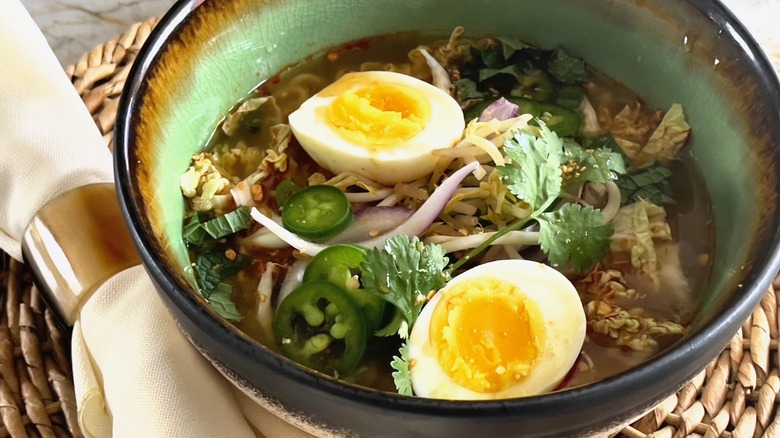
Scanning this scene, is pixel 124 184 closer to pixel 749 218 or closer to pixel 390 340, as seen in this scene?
pixel 390 340

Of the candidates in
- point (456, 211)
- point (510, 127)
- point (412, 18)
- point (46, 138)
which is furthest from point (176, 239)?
point (412, 18)

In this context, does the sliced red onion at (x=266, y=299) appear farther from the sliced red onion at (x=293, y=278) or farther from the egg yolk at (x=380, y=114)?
the egg yolk at (x=380, y=114)

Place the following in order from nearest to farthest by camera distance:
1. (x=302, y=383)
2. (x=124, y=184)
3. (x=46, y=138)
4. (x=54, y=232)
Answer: (x=302, y=383), (x=124, y=184), (x=54, y=232), (x=46, y=138)

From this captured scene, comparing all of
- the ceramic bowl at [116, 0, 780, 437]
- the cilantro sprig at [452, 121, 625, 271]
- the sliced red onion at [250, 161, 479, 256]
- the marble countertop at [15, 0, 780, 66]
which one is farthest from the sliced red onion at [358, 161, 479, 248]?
the marble countertop at [15, 0, 780, 66]

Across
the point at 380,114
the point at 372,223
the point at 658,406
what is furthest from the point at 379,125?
the point at 658,406

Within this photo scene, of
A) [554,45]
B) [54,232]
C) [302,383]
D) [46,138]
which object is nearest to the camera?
[302,383]

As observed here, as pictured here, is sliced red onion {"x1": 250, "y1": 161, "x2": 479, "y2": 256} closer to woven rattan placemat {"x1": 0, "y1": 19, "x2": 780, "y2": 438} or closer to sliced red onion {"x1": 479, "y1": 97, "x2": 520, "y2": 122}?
sliced red onion {"x1": 479, "y1": 97, "x2": 520, "y2": 122}

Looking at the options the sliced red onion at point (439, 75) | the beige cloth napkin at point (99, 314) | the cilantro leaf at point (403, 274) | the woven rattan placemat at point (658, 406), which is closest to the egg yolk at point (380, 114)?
the sliced red onion at point (439, 75)
